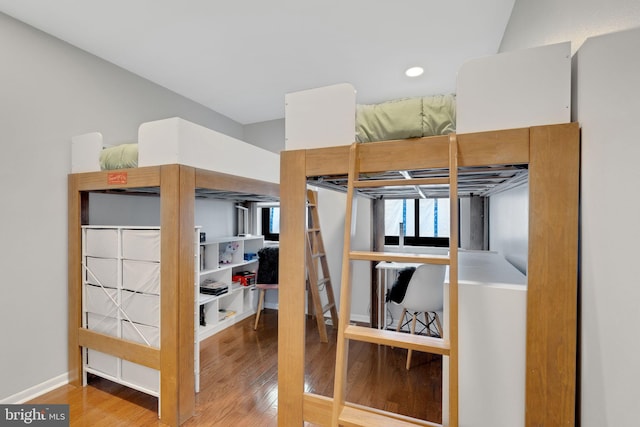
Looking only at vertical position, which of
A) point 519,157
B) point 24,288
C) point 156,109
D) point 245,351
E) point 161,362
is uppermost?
point 156,109

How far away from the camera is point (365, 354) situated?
2.88m

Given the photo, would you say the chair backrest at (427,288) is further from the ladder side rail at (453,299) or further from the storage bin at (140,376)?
the storage bin at (140,376)

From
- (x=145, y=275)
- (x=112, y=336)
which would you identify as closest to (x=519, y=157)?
(x=145, y=275)

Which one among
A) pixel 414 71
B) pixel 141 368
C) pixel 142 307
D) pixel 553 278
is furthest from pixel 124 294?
pixel 414 71

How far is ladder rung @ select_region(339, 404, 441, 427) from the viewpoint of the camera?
3.92 ft

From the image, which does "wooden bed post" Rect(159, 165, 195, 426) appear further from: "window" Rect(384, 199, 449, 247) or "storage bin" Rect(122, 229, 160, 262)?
"window" Rect(384, 199, 449, 247)

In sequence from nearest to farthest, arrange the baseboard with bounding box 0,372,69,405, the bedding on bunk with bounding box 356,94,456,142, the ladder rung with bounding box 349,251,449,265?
the ladder rung with bounding box 349,251,449,265, the bedding on bunk with bounding box 356,94,456,142, the baseboard with bounding box 0,372,69,405

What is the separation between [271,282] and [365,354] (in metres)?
1.37

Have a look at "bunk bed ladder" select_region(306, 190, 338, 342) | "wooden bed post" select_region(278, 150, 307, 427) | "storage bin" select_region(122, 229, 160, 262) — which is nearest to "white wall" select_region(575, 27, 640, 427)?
"wooden bed post" select_region(278, 150, 307, 427)

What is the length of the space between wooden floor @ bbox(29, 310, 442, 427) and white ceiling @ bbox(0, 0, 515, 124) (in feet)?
9.30

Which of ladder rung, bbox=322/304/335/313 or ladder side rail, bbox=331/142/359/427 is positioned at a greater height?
ladder side rail, bbox=331/142/359/427

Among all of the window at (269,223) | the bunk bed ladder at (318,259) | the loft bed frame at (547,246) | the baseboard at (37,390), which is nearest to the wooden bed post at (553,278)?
the loft bed frame at (547,246)

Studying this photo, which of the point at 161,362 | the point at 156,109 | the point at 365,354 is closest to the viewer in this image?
the point at 161,362

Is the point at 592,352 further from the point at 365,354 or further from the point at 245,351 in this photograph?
the point at 245,351
